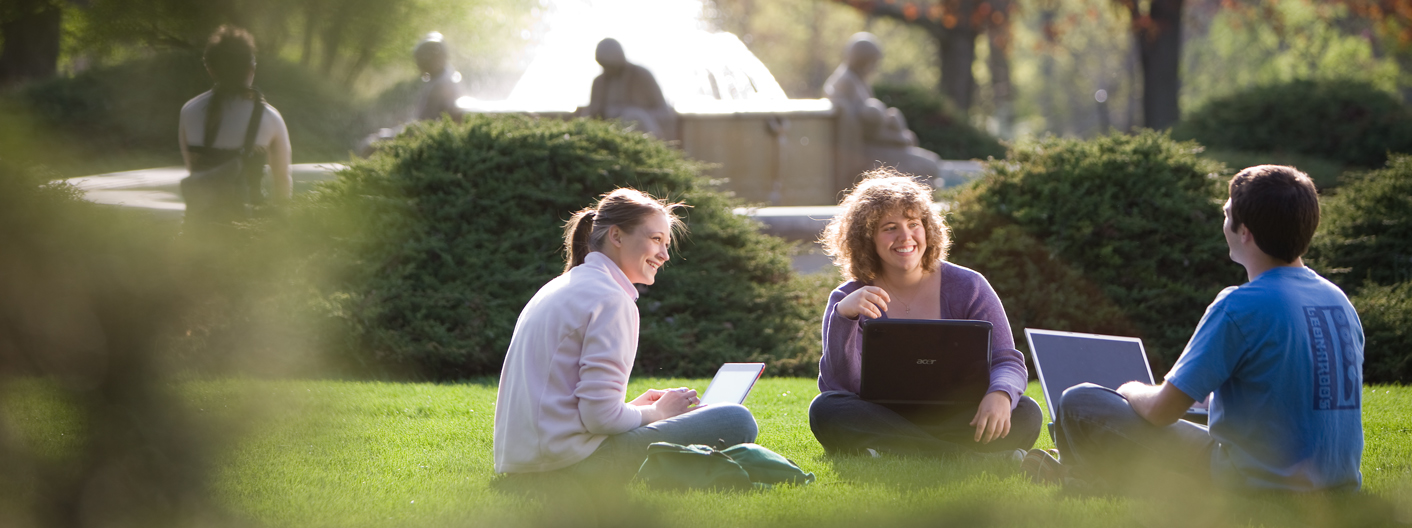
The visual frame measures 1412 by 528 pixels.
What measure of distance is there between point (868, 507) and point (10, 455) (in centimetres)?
246

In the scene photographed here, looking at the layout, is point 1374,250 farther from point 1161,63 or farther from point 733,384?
point 1161,63

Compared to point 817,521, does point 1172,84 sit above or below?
above

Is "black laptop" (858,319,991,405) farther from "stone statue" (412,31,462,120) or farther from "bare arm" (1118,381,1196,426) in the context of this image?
"stone statue" (412,31,462,120)

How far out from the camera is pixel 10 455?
227cm

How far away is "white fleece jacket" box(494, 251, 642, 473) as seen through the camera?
3.68 metres

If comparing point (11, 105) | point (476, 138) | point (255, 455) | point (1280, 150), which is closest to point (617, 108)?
point (476, 138)

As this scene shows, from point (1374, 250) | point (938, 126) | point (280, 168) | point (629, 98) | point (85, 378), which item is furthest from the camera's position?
point (938, 126)

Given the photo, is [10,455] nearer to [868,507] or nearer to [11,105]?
[11,105]

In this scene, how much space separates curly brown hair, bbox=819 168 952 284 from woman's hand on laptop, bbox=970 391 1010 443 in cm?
66

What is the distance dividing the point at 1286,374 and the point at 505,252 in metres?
6.00

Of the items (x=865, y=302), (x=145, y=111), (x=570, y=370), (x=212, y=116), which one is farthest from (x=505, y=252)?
(x=145, y=111)

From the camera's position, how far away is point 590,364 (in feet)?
12.0

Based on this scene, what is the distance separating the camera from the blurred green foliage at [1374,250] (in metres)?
7.23

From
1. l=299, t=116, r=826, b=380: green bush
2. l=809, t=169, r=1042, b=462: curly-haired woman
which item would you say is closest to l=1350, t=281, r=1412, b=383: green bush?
l=299, t=116, r=826, b=380: green bush
